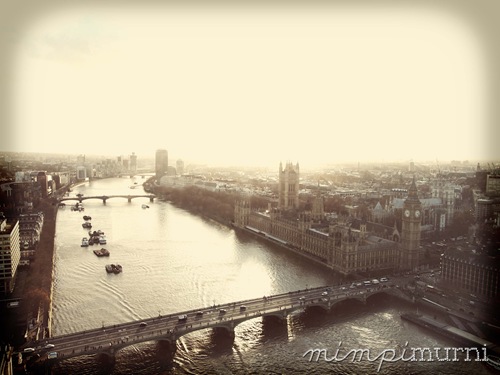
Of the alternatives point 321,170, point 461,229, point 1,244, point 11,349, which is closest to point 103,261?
point 1,244

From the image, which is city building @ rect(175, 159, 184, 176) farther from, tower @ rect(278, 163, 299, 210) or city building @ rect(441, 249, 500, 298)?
city building @ rect(441, 249, 500, 298)

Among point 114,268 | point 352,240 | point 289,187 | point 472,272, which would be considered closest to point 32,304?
point 114,268

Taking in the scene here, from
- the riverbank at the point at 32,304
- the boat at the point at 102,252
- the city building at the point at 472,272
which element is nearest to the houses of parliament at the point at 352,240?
the city building at the point at 472,272

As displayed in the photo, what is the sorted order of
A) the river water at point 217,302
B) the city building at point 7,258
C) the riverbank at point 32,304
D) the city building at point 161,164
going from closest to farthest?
the river water at point 217,302, the riverbank at point 32,304, the city building at point 7,258, the city building at point 161,164

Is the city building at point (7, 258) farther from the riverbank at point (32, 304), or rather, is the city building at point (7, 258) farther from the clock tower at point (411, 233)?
the clock tower at point (411, 233)

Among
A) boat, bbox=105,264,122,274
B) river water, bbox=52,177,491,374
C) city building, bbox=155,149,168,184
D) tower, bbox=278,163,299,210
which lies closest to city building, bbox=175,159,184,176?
city building, bbox=155,149,168,184

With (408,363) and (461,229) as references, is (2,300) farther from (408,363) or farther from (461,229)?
(461,229)
